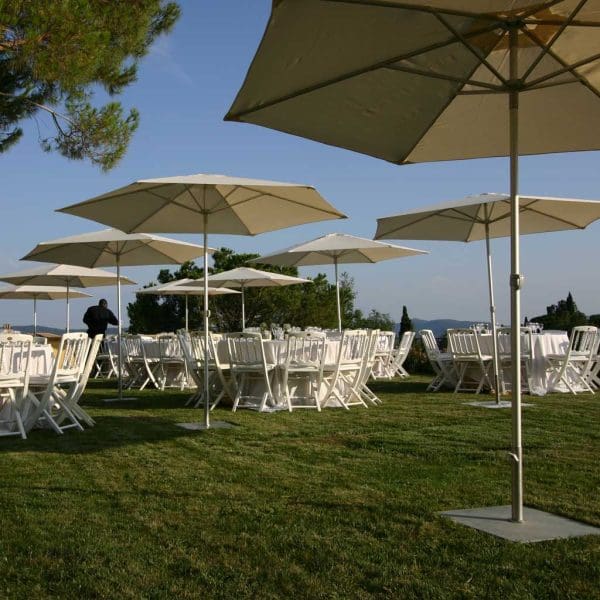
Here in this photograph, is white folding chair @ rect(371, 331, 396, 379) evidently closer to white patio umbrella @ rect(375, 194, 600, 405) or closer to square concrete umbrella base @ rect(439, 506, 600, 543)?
white patio umbrella @ rect(375, 194, 600, 405)

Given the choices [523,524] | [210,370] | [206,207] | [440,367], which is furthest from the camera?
[440,367]

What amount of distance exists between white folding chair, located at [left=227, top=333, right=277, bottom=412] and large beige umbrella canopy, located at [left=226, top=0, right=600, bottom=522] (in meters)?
4.57

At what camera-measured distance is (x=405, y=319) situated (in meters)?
21.7

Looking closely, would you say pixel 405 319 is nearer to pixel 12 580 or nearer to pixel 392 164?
pixel 392 164

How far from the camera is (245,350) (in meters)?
9.46

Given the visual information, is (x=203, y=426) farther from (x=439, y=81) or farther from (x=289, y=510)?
(x=439, y=81)

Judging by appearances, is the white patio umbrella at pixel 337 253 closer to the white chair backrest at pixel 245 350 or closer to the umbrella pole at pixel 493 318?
the umbrella pole at pixel 493 318

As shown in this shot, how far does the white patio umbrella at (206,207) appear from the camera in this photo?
7652mm

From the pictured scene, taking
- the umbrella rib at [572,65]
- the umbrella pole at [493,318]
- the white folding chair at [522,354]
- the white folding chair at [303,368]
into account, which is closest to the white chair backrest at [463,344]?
the white folding chair at [522,354]

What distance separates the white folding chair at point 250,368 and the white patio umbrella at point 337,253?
3.75m

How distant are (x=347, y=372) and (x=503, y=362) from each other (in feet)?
9.03

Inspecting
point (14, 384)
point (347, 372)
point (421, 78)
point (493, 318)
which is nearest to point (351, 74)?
point (421, 78)

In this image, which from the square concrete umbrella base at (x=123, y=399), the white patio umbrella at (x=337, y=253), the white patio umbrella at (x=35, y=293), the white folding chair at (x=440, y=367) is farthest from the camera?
the white patio umbrella at (x=35, y=293)

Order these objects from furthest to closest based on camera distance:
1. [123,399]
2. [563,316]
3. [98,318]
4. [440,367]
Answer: [563,316] < [98,318] < [440,367] < [123,399]
